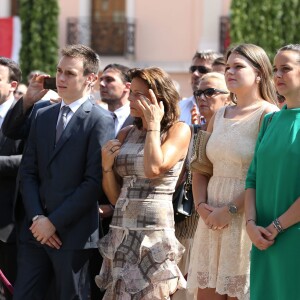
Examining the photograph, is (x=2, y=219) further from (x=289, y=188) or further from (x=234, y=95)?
(x=289, y=188)

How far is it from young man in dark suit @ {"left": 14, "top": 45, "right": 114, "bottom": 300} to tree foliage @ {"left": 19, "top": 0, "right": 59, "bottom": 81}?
644 inches

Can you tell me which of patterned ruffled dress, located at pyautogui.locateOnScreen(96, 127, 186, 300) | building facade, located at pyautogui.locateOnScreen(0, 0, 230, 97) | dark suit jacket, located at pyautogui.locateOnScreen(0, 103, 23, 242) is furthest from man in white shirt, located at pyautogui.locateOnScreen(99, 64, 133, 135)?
building facade, located at pyautogui.locateOnScreen(0, 0, 230, 97)

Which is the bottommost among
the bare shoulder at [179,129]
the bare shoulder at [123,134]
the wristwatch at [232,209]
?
the wristwatch at [232,209]

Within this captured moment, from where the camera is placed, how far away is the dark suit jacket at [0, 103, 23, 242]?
24.9 ft

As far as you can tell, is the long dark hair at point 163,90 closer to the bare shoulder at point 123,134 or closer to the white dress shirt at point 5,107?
the bare shoulder at point 123,134

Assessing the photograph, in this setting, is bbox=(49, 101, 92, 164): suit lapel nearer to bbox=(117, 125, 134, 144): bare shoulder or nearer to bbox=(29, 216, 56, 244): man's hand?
bbox=(117, 125, 134, 144): bare shoulder

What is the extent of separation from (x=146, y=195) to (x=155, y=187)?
0.08 meters

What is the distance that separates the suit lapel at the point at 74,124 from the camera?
271 inches

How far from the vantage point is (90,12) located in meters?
24.7

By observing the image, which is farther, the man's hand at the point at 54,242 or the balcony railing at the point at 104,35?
the balcony railing at the point at 104,35

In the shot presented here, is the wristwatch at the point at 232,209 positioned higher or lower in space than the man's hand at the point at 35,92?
lower

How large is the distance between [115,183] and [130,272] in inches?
26.0

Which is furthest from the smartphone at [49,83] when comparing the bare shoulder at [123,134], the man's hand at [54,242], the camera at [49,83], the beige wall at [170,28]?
the beige wall at [170,28]

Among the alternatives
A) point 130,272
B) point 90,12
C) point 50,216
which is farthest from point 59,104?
point 90,12
